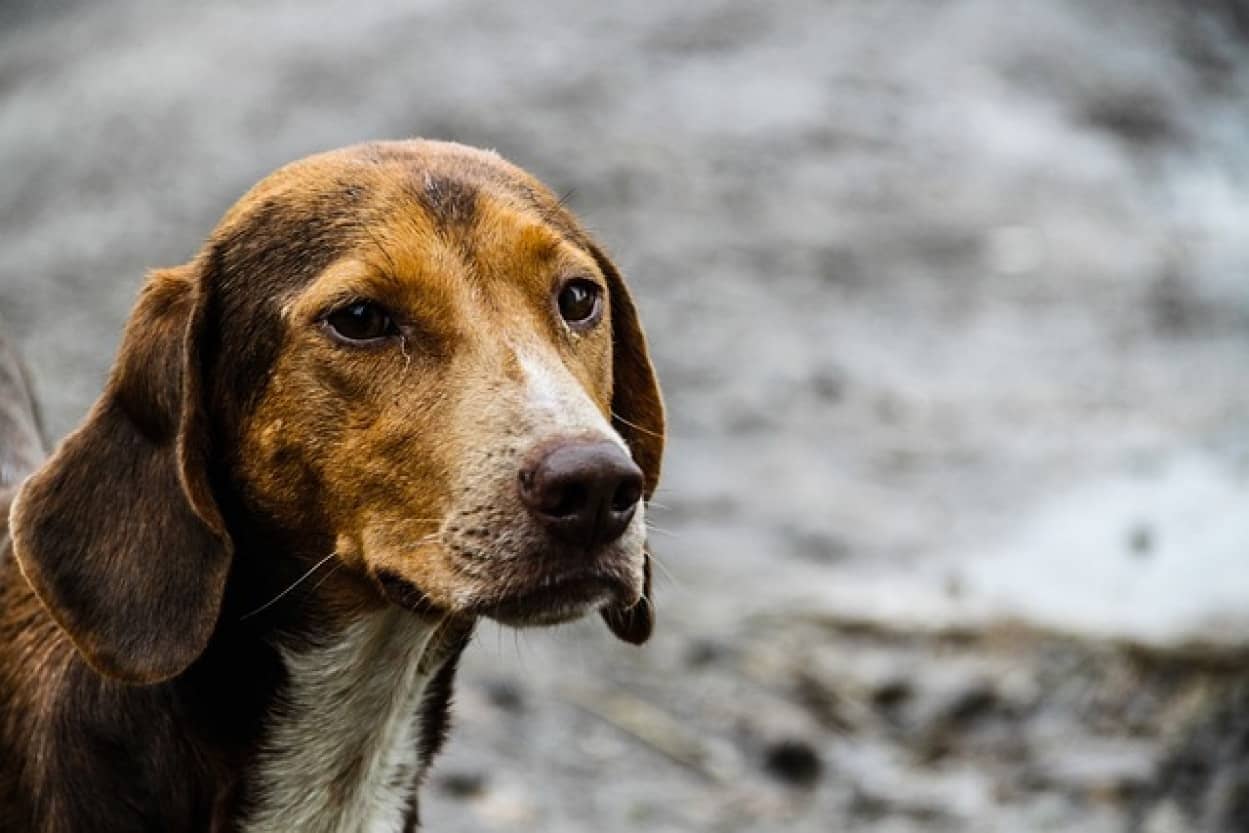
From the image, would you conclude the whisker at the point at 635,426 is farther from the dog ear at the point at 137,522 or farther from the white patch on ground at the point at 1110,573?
the white patch on ground at the point at 1110,573

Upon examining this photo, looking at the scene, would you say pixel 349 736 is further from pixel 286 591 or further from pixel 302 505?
pixel 302 505

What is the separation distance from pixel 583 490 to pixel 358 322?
63 cm

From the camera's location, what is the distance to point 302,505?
12.7 feet

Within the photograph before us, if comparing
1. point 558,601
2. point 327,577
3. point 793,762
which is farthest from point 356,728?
point 793,762

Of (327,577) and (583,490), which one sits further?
(327,577)

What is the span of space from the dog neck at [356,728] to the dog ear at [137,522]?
1.04 ft

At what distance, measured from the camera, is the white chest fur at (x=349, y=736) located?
4.02m

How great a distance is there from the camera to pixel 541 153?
12195 mm

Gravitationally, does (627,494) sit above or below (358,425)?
above

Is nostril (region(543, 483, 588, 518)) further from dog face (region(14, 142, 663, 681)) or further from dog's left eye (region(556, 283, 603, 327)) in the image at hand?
dog's left eye (region(556, 283, 603, 327))

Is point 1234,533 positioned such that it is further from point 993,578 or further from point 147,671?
point 147,671

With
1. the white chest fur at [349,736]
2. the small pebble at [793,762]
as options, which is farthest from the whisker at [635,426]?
the small pebble at [793,762]

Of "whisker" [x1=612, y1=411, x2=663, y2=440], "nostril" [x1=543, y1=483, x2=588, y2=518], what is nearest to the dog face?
"nostril" [x1=543, y1=483, x2=588, y2=518]

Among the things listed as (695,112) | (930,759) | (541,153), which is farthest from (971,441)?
(695,112)
